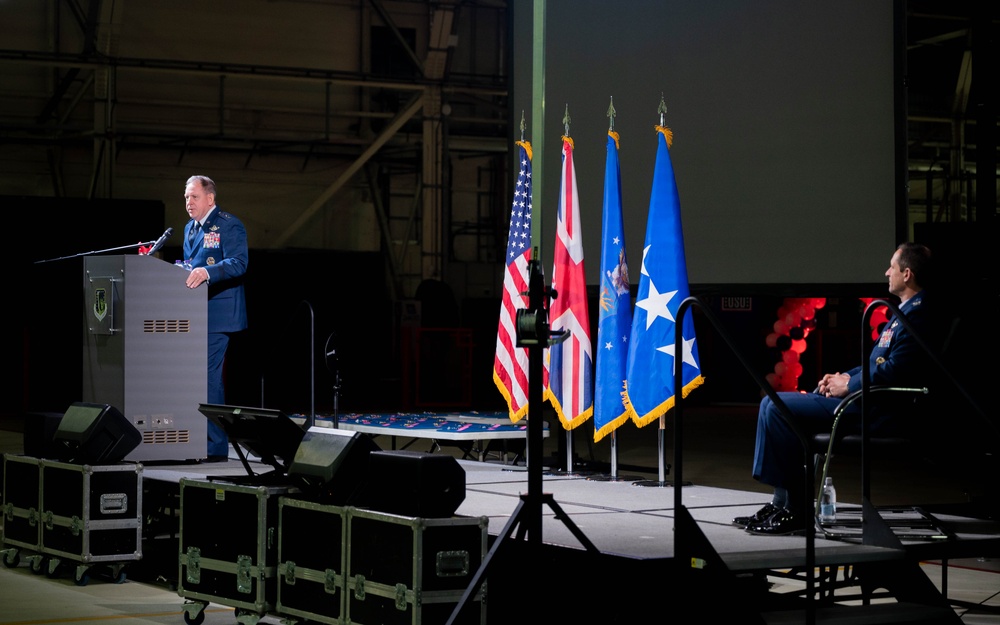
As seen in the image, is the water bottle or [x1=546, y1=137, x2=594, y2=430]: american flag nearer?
the water bottle

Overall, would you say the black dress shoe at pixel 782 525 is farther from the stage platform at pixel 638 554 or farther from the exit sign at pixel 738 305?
the exit sign at pixel 738 305

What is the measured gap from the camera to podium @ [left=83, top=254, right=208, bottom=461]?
22.0 ft

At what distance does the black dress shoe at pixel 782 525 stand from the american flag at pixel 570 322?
2139 mm

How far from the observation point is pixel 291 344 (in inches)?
745

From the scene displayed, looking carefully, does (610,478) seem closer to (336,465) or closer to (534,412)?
(336,465)

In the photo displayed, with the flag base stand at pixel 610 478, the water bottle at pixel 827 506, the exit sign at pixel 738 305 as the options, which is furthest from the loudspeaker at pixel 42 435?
the exit sign at pixel 738 305

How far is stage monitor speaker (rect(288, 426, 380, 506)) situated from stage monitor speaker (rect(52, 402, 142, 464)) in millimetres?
1629

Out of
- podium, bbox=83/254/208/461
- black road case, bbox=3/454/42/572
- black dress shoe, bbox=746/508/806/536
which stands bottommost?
black road case, bbox=3/454/42/572

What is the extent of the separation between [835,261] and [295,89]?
568 inches

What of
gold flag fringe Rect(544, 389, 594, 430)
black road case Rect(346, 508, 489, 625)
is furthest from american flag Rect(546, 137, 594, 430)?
black road case Rect(346, 508, 489, 625)

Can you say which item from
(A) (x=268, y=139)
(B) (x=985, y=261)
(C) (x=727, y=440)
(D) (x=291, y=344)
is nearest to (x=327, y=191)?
(A) (x=268, y=139)

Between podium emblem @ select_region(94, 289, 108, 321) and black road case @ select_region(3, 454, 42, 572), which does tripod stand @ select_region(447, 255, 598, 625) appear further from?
black road case @ select_region(3, 454, 42, 572)

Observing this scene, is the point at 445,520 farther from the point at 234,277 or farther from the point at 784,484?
the point at 234,277

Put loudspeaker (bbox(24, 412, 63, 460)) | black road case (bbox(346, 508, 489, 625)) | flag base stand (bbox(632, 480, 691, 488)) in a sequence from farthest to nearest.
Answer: loudspeaker (bbox(24, 412, 63, 460)) → flag base stand (bbox(632, 480, 691, 488)) → black road case (bbox(346, 508, 489, 625))
